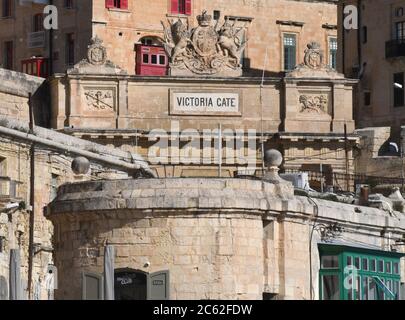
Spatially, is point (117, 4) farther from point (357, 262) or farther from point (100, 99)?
point (357, 262)

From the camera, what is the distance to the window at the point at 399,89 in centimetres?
9644

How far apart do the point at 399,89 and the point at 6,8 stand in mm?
15814

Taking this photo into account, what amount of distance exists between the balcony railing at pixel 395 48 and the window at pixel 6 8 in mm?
14790

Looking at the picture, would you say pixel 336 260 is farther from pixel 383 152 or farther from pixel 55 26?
pixel 55 26

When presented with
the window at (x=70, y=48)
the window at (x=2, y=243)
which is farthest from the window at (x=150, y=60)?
the window at (x=2, y=243)

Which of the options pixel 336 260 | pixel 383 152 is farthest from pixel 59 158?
pixel 383 152

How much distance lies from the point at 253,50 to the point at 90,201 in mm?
50863

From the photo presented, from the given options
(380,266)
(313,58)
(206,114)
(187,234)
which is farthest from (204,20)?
(187,234)

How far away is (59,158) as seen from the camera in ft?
217

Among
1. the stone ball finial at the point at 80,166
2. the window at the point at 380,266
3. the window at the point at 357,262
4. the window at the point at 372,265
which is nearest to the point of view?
the window at the point at 357,262

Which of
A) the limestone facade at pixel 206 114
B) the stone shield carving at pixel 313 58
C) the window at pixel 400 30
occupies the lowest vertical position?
the limestone facade at pixel 206 114

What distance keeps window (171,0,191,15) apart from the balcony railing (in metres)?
7.71

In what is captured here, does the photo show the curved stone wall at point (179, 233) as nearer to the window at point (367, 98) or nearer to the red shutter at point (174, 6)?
the red shutter at point (174, 6)

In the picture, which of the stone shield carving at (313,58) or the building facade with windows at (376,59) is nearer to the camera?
the stone shield carving at (313,58)
